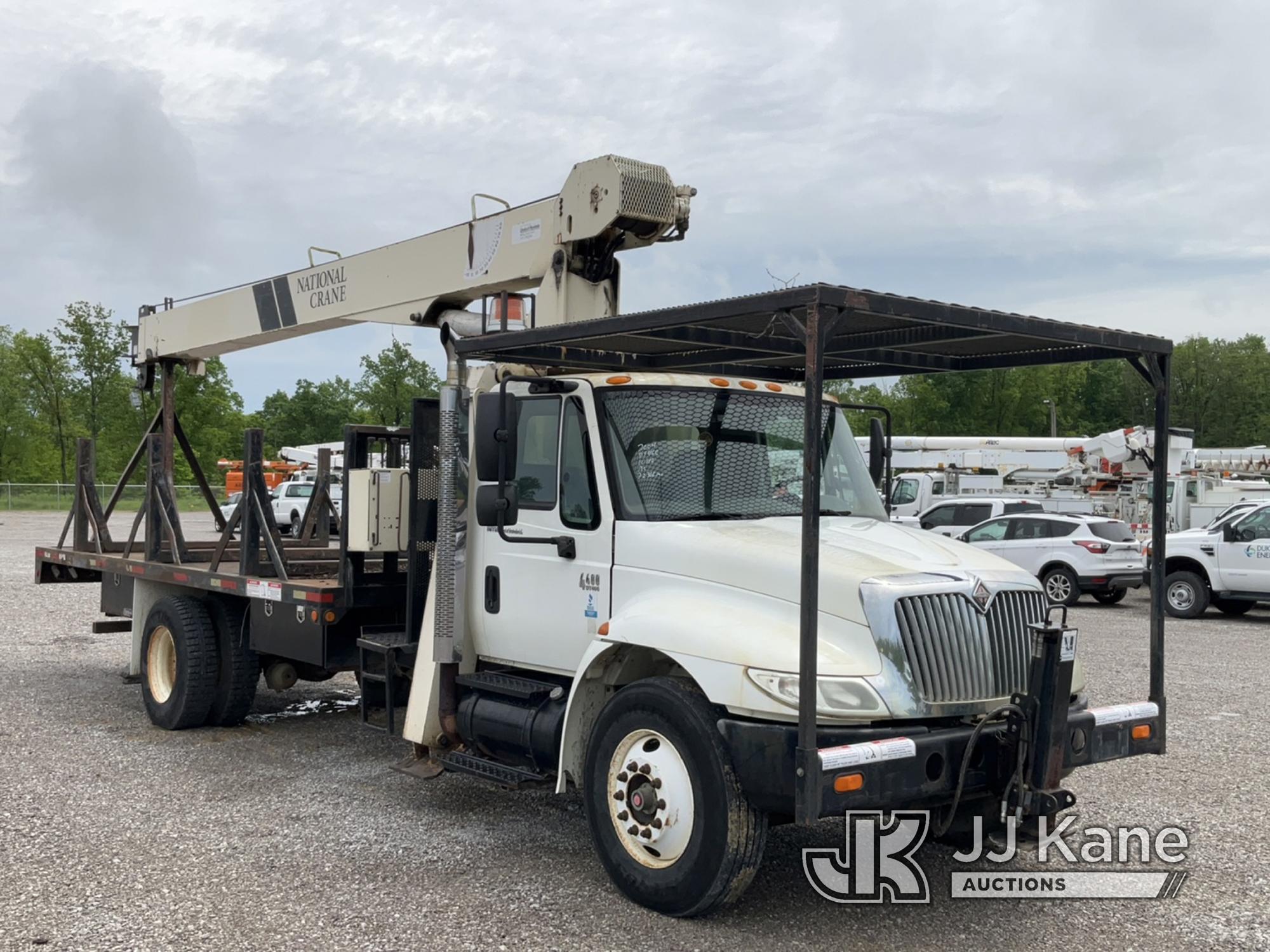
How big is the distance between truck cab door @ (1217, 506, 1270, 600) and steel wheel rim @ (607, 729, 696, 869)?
49.1ft

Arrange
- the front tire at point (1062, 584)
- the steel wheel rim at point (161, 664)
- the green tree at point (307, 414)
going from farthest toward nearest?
the green tree at point (307, 414)
the front tire at point (1062, 584)
the steel wheel rim at point (161, 664)

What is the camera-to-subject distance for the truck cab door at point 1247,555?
17.2 meters

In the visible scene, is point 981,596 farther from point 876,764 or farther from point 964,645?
point 876,764

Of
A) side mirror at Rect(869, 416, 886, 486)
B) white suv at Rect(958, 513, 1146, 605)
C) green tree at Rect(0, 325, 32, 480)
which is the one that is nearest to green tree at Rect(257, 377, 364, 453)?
green tree at Rect(0, 325, 32, 480)

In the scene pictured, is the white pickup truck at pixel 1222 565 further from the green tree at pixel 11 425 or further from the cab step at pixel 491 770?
the green tree at pixel 11 425

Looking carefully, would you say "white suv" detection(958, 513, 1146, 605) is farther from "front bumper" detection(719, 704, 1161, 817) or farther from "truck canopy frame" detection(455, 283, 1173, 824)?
"front bumper" detection(719, 704, 1161, 817)

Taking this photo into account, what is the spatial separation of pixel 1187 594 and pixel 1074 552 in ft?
5.69

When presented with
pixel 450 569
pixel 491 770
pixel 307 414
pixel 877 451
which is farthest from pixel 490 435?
pixel 307 414

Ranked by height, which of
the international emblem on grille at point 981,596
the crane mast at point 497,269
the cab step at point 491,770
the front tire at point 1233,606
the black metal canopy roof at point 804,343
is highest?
the crane mast at point 497,269

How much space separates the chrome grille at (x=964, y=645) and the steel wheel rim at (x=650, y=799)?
3.44 feet

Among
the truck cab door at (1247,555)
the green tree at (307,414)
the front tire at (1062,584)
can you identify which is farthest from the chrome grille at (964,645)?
the green tree at (307,414)

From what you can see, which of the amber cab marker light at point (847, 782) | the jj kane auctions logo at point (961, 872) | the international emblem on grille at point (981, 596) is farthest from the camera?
the jj kane auctions logo at point (961, 872)

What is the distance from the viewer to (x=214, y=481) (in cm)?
5600

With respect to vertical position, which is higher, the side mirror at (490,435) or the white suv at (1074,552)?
the side mirror at (490,435)
